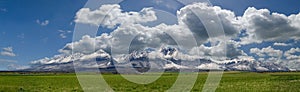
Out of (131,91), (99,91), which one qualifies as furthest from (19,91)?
(131,91)

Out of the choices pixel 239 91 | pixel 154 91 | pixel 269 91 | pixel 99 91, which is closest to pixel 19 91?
pixel 99 91

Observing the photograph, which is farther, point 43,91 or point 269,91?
point 43,91

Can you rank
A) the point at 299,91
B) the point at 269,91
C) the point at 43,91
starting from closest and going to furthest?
the point at 299,91, the point at 269,91, the point at 43,91

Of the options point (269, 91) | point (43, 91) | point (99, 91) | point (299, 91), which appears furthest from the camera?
point (43, 91)

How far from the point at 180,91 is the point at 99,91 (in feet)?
24.0

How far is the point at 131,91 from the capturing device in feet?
111

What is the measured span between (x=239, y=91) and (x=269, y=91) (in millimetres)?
2567

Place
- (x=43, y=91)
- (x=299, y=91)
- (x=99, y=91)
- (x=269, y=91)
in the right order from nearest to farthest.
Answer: (x=299, y=91) → (x=269, y=91) → (x=99, y=91) → (x=43, y=91)

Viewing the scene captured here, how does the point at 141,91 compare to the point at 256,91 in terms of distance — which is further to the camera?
the point at 141,91

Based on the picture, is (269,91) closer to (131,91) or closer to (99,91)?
(131,91)

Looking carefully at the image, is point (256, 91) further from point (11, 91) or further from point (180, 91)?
point (11, 91)

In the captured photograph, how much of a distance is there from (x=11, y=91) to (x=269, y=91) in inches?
897

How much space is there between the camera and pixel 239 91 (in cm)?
3133

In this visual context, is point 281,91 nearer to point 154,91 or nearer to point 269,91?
point 269,91
